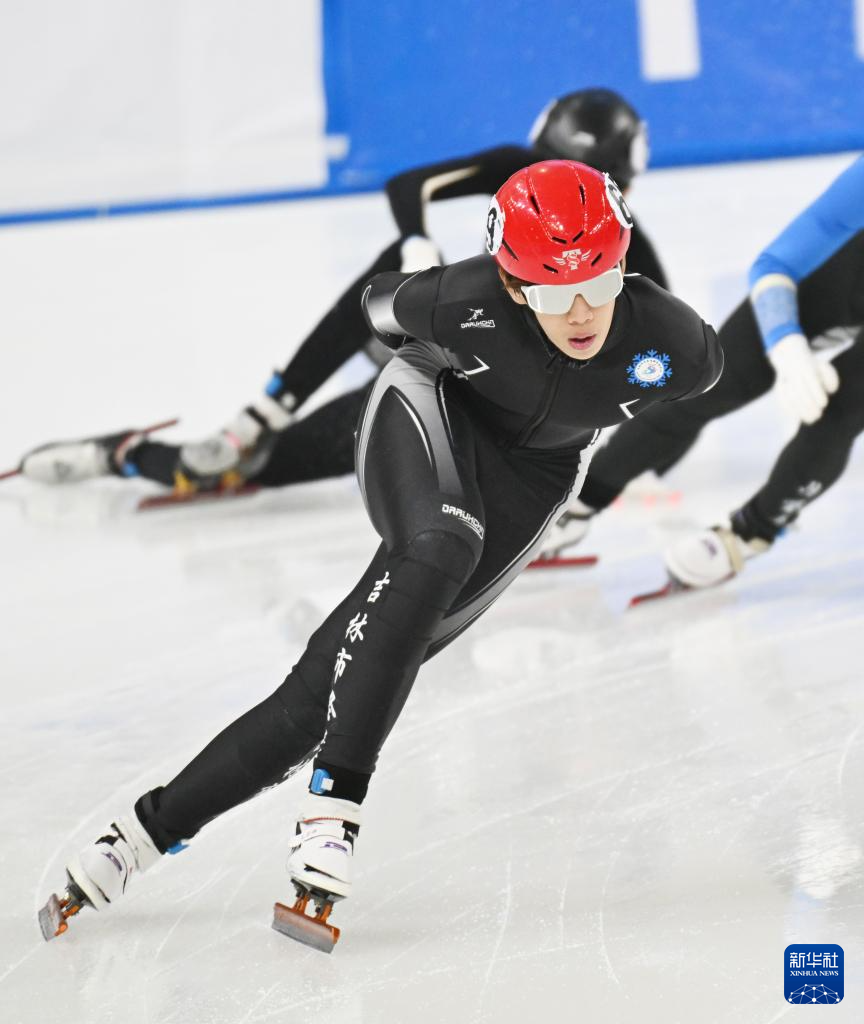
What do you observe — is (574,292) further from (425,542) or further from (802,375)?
(802,375)

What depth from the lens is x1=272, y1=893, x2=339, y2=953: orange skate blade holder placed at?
215cm

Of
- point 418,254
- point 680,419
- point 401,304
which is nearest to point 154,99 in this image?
point 418,254

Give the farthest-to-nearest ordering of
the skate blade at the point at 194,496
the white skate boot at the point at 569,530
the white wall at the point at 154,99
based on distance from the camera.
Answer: the white wall at the point at 154,99, the skate blade at the point at 194,496, the white skate boot at the point at 569,530

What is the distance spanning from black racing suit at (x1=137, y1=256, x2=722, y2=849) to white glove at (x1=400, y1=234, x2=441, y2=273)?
1.48 metres

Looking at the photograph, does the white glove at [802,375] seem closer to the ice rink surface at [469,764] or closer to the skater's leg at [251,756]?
the ice rink surface at [469,764]

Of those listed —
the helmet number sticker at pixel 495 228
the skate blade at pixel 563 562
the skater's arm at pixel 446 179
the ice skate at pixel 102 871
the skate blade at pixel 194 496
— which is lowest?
the skate blade at pixel 194 496

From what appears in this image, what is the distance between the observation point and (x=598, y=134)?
404 cm

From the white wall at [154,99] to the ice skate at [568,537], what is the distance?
488cm

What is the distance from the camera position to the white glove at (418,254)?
4.10 m

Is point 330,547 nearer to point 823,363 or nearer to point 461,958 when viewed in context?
point 823,363

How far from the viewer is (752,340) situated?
11.8 feet

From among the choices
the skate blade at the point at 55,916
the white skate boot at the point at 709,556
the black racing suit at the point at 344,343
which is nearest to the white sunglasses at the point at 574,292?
the skate blade at the point at 55,916

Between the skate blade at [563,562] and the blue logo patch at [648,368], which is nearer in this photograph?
the blue logo patch at [648,368]

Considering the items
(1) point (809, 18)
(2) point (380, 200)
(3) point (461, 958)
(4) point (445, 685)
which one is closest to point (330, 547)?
(4) point (445, 685)
